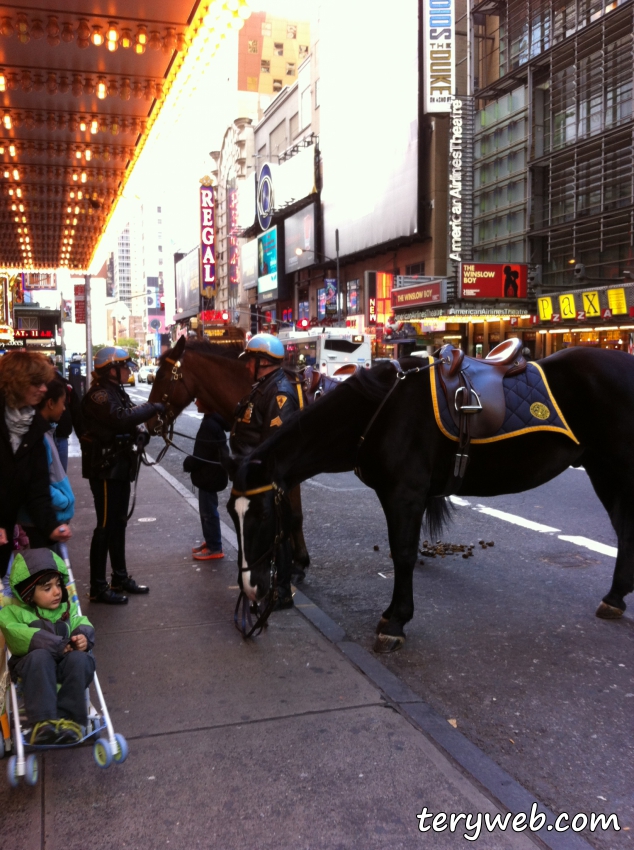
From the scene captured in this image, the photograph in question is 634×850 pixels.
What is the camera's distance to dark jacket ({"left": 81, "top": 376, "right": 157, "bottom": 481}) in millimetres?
5699

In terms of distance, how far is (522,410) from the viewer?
16.9 feet

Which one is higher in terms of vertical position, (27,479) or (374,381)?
(374,381)

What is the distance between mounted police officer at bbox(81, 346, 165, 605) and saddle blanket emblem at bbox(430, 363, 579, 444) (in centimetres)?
237

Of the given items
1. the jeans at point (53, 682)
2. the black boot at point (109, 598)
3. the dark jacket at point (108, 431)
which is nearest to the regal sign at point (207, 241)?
the dark jacket at point (108, 431)

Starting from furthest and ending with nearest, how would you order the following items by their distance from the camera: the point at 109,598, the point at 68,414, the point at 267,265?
1. the point at 267,265
2. the point at 68,414
3. the point at 109,598

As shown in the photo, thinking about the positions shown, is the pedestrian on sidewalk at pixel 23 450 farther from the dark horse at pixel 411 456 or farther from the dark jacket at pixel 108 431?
the dark jacket at pixel 108 431

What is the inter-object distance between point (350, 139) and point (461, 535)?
155 feet

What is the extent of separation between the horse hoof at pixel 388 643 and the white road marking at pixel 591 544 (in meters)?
3.24

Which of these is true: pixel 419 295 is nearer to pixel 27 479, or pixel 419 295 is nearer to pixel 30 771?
pixel 27 479

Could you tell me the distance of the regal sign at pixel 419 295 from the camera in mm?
33263

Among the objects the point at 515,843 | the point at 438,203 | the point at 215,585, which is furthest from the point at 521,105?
the point at 515,843

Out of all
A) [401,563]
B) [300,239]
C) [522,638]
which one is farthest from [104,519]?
[300,239]

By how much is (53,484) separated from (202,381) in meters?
2.66

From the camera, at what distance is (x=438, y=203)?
136 feet
